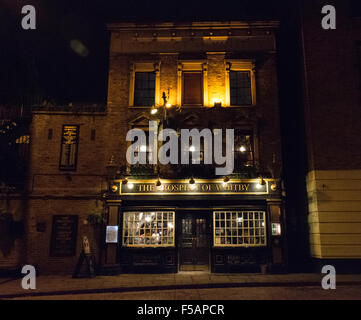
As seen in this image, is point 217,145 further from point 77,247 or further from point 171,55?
point 77,247

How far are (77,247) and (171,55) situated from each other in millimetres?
10396

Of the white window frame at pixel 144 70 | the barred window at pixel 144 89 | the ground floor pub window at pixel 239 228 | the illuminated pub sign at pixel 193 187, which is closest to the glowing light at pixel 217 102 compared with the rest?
the white window frame at pixel 144 70

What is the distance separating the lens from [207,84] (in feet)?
52.2

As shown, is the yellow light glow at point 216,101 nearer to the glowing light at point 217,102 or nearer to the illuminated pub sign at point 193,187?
the glowing light at point 217,102

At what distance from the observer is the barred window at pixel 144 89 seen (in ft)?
52.9

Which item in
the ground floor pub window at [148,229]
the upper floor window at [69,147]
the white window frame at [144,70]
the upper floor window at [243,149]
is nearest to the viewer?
the ground floor pub window at [148,229]

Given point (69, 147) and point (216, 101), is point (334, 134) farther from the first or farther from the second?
point (69, 147)

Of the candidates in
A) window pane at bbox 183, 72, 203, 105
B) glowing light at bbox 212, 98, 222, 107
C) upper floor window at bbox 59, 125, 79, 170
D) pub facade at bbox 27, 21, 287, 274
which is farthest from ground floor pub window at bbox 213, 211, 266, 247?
upper floor window at bbox 59, 125, 79, 170

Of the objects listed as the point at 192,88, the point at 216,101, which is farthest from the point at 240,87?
the point at 192,88

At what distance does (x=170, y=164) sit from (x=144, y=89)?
4.20m

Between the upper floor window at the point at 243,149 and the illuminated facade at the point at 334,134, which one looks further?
the upper floor window at the point at 243,149

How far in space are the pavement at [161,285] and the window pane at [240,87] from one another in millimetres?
8208

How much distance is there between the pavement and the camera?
10539mm

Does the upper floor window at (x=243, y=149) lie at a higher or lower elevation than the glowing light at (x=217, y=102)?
lower
